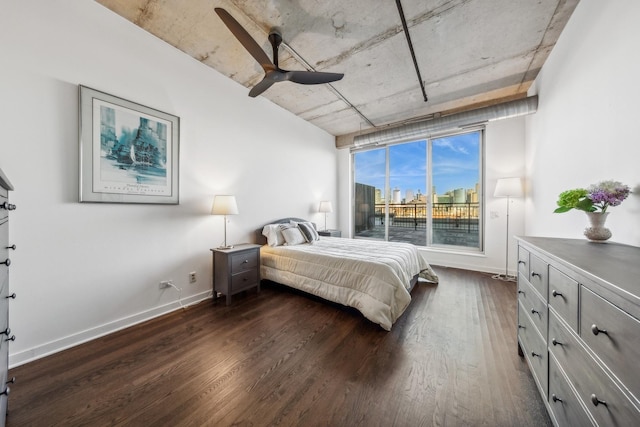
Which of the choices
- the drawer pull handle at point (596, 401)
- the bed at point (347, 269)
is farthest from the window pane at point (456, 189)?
the drawer pull handle at point (596, 401)

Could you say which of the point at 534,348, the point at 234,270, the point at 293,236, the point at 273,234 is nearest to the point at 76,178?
the point at 234,270

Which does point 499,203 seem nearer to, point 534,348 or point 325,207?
point 325,207

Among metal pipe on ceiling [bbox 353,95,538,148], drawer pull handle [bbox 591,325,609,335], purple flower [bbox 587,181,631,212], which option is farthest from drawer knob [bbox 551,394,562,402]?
metal pipe on ceiling [bbox 353,95,538,148]

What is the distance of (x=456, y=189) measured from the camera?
4551 millimetres

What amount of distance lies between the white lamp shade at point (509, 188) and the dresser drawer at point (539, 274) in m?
2.70

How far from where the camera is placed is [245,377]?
1.59 m

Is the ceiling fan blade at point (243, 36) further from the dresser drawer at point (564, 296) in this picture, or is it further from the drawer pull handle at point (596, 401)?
the drawer pull handle at point (596, 401)

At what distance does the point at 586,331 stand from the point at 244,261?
2.89m

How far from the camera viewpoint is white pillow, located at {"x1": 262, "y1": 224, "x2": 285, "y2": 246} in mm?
3480

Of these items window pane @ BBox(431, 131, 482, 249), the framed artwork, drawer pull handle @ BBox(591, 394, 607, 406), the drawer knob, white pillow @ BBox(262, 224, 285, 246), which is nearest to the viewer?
drawer pull handle @ BBox(591, 394, 607, 406)

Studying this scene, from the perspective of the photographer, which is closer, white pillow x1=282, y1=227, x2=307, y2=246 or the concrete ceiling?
the concrete ceiling

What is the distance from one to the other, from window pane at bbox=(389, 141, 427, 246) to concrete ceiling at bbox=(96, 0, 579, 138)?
141 centimetres

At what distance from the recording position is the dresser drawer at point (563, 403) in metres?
0.86

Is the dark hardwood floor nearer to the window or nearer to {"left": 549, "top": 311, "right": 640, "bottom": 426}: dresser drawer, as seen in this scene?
{"left": 549, "top": 311, "right": 640, "bottom": 426}: dresser drawer
